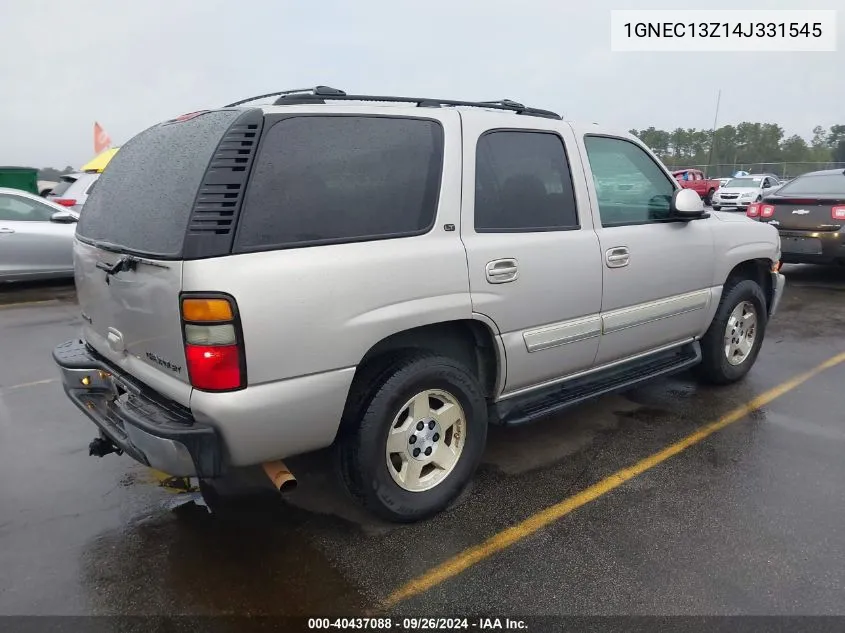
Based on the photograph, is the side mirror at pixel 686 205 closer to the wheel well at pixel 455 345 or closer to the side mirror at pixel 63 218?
the wheel well at pixel 455 345

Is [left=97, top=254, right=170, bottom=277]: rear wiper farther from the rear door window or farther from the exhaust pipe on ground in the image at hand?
the rear door window

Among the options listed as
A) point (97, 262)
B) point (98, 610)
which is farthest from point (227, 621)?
point (97, 262)

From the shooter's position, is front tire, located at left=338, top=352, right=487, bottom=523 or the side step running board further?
the side step running board

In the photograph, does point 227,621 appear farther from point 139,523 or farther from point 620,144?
point 620,144

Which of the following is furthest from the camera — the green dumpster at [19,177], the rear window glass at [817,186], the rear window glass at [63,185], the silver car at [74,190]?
the green dumpster at [19,177]

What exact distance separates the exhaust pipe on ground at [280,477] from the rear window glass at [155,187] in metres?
0.98

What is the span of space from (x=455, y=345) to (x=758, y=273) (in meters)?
3.06

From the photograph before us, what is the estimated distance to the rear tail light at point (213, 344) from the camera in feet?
7.58

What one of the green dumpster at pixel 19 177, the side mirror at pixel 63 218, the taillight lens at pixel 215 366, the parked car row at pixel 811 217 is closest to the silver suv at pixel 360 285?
the taillight lens at pixel 215 366

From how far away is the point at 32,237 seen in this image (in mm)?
8586

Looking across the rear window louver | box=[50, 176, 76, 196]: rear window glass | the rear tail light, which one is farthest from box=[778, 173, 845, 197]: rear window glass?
box=[50, 176, 76, 196]: rear window glass

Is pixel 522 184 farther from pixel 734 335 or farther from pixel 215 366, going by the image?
pixel 734 335

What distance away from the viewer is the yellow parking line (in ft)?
8.41

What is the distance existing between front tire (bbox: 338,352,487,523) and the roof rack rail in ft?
4.00
